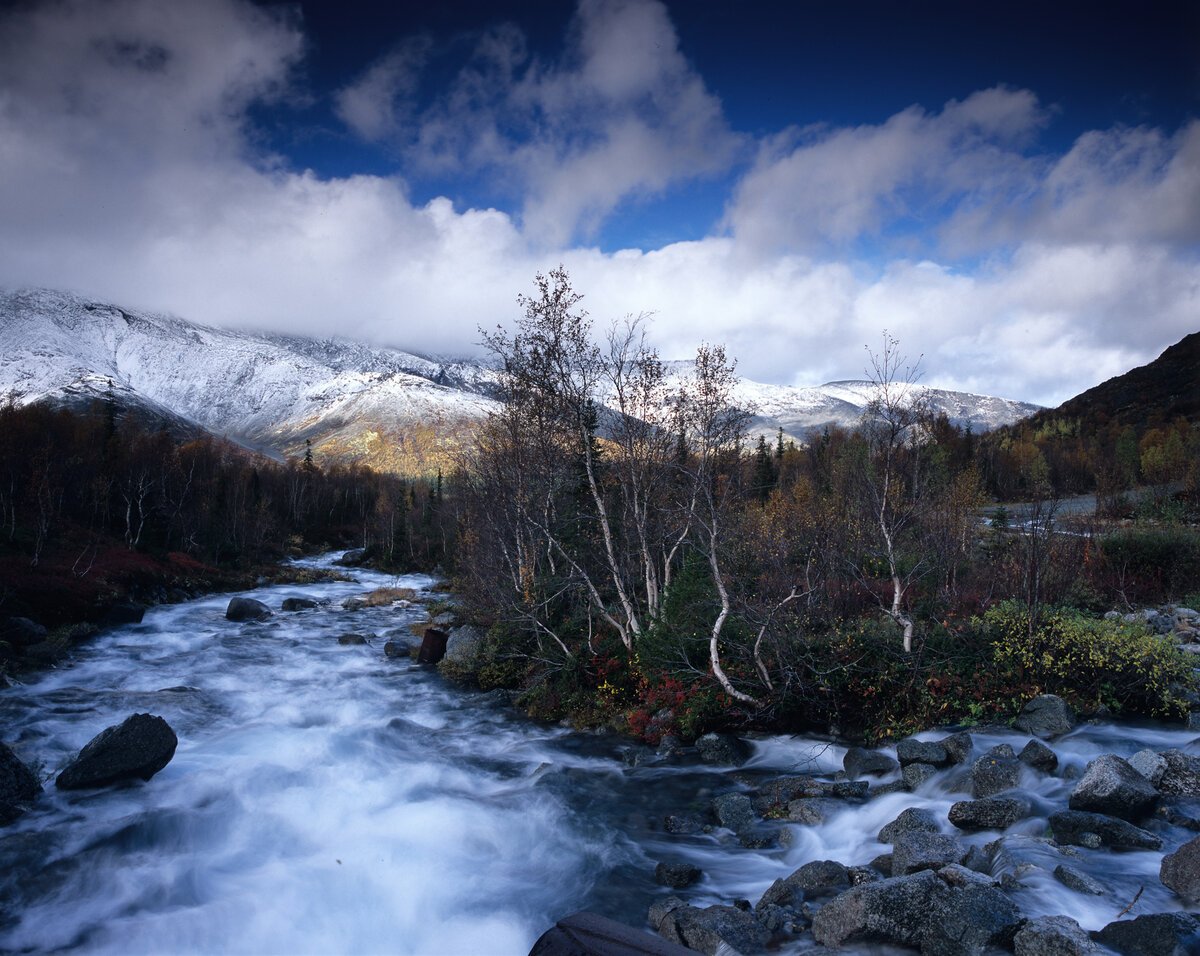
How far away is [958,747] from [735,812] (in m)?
4.40

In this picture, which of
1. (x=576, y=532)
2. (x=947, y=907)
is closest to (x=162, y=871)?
(x=947, y=907)

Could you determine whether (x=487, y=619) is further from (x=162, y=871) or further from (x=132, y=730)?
(x=162, y=871)

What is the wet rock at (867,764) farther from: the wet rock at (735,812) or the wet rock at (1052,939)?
the wet rock at (1052,939)

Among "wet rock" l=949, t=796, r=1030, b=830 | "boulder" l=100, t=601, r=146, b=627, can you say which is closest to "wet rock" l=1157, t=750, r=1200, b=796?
"wet rock" l=949, t=796, r=1030, b=830

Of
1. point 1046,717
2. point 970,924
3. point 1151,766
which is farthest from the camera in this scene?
point 1046,717

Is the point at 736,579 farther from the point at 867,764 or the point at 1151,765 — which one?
the point at 1151,765

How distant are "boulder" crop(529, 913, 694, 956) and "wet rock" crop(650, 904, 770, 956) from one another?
284cm

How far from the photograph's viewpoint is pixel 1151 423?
3917 inches

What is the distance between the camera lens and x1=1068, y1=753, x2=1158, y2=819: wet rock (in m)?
8.19

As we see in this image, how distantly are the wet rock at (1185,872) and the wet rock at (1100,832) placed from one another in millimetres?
898

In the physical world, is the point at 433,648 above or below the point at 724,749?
below

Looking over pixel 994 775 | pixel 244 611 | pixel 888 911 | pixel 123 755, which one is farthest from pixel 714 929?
pixel 244 611

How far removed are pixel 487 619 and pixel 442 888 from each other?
46.8 feet

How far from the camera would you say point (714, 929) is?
702cm
